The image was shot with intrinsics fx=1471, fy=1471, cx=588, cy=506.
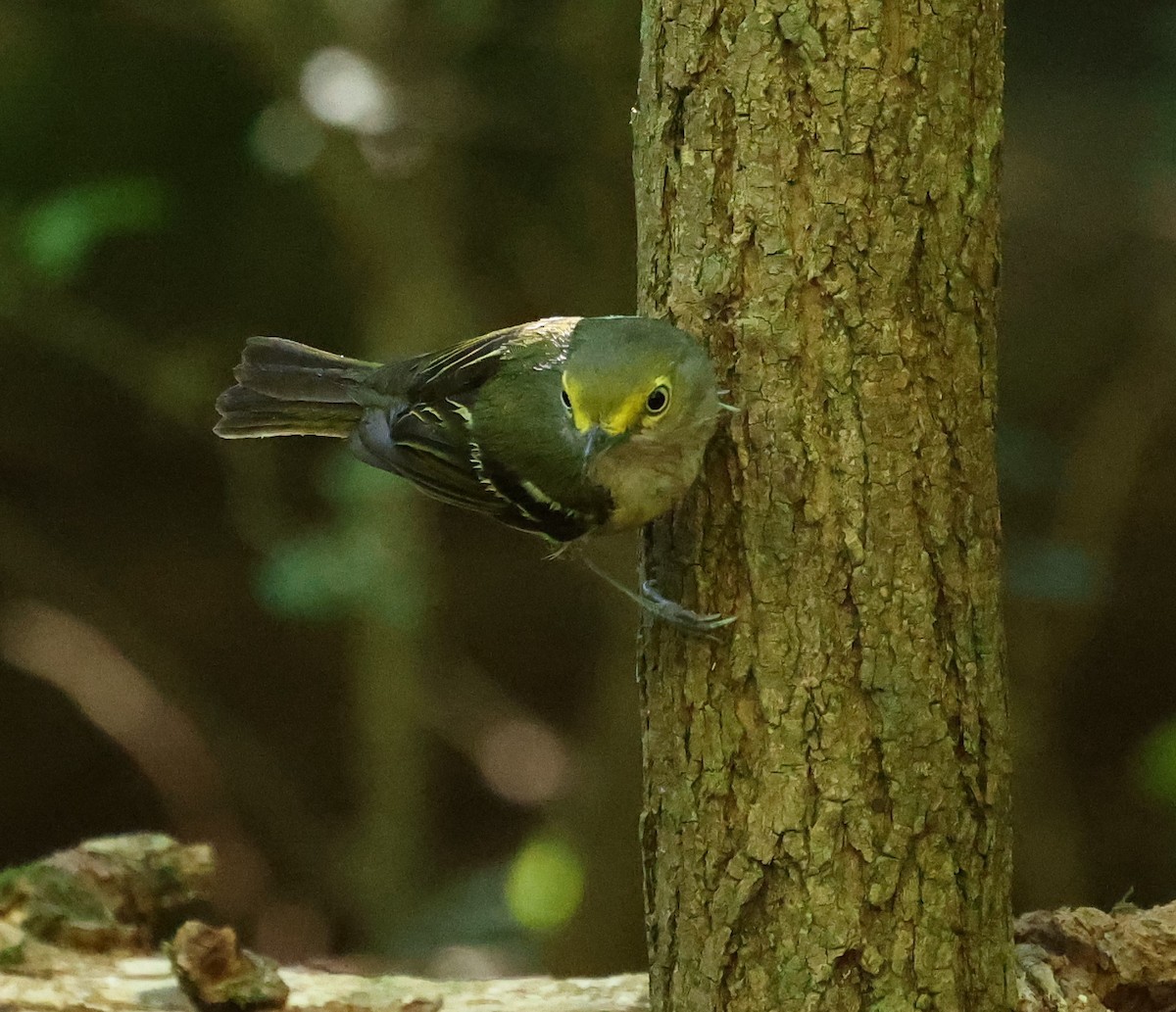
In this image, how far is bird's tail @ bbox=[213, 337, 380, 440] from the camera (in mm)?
2842

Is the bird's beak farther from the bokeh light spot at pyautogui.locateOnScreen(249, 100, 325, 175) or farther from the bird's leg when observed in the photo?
the bokeh light spot at pyautogui.locateOnScreen(249, 100, 325, 175)

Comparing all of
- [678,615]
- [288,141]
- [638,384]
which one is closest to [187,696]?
[288,141]

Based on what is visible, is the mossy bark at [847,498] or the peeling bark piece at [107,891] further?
the peeling bark piece at [107,891]

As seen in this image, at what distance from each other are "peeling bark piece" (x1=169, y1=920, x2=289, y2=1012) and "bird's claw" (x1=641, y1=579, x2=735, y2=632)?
1.03 meters

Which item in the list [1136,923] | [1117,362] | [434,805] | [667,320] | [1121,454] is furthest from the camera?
[434,805]

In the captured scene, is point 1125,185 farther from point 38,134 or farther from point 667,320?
point 38,134

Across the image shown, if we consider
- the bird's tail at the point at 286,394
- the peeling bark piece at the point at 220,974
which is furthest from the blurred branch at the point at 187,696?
the peeling bark piece at the point at 220,974

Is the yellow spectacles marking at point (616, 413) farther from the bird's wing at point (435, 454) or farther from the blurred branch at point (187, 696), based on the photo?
the blurred branch at point (187, 696)

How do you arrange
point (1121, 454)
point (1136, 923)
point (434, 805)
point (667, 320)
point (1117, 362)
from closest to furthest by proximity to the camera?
point (667, 320)
point (1136, 923)
point (1121, 454)
point (1117, 362)
point (434, 805)

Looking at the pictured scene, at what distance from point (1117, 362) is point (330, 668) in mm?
3337

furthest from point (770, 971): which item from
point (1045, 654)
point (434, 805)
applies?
point (434, 805)

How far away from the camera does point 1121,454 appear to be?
4.78m

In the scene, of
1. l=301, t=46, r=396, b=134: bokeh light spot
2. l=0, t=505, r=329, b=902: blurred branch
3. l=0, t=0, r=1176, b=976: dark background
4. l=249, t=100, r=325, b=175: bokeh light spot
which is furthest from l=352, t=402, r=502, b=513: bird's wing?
l=0, t=505, r=329, b=902: blurred branch

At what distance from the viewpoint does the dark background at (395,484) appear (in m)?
4.24
